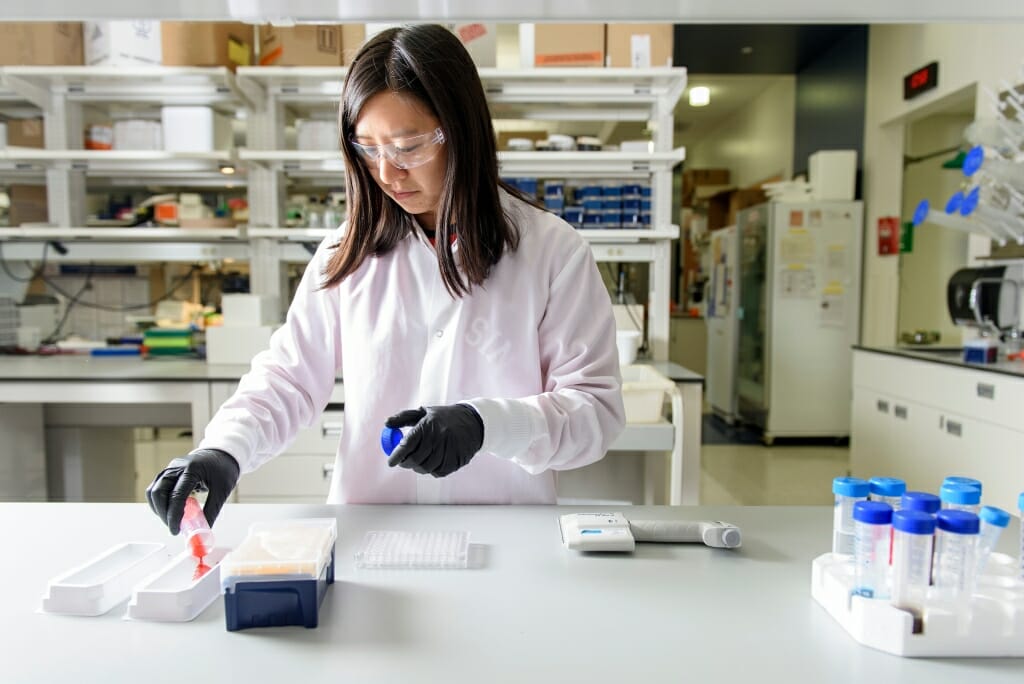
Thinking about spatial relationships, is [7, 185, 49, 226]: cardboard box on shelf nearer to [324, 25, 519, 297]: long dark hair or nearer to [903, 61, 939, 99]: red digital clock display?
[324, 25, 519, 297]: long dark hair

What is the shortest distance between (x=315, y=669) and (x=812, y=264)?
4.55m

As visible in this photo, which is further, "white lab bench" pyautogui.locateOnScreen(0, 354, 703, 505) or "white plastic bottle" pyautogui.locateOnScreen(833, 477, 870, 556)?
"white lab bench" pyautogui.locateOnScreen(0, 354, 703, 505)

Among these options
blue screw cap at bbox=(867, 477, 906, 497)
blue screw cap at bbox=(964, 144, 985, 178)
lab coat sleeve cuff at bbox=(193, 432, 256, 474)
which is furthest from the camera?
blue screw cap at bbox=(964, 144, 985, 178)

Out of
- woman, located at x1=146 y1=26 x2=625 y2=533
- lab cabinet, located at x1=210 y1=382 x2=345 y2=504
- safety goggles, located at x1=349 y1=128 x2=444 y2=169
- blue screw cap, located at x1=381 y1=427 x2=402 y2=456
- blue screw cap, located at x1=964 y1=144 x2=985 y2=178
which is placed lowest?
lab cabinet, located at x1=210 y1=382 x2=345 y2=504

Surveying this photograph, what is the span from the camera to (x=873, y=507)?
2.00 feet

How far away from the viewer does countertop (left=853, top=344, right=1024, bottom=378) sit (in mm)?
2263

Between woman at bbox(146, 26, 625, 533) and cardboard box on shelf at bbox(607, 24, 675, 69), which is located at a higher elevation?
cardboard box on shelf at bbox(607, 24, 675, 69)

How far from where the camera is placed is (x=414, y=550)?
2.62 ft

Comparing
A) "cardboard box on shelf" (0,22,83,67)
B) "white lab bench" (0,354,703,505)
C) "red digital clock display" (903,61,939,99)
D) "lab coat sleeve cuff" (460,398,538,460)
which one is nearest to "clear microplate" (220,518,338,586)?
"lab coat sleeve cuff" (460,398,538,460)

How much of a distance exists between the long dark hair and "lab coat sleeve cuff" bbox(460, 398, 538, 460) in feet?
0.84

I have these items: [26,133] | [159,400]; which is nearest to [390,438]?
[159,400]

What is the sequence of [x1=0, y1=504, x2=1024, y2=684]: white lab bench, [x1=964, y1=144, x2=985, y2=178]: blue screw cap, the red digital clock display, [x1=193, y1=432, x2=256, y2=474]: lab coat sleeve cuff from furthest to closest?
the red digital clock display < [x1=964, y1=144, x2=985, y2=178]: blue screw cap < [x1=193, y1=432, x2=256, y2=474]: lab coat sleeve cuff < [x1=0, y1=504, x2=1024, y2=684]: white lab bench

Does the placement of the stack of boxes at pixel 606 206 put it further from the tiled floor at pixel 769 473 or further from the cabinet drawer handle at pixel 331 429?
the tiled floor at pixel 769 473

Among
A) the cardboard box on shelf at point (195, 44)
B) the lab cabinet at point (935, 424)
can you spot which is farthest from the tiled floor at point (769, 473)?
the cardboard box on shelf at point (195, 44)
